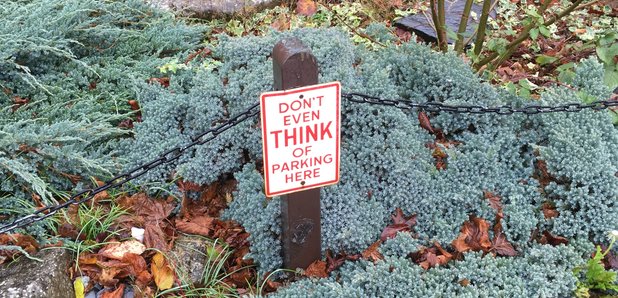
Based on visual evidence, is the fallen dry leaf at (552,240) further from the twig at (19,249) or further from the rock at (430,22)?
the twig at (19,249)

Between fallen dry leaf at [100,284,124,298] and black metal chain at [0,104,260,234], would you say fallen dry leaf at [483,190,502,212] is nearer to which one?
black metal chain at [0,104,260,234]

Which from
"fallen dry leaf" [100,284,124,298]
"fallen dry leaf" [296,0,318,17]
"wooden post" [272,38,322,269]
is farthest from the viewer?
"fallen dry leaf" [296,0,318,17]

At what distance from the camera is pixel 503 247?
8.38 feet

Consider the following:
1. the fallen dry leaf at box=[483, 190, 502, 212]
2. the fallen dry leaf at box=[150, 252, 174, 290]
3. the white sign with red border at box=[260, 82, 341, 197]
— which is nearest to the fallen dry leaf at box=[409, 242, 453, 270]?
the fallen dry leaf at box=[483, 190, 502, 212]

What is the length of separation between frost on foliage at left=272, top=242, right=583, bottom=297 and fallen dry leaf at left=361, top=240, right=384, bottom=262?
0.15 ft

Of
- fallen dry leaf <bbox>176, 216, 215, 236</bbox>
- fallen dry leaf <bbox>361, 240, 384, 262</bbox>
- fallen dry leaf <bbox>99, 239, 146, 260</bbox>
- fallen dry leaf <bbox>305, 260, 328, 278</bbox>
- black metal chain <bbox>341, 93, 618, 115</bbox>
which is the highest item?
black metal chain <bbox>341, 93, 618, 115</bbox>

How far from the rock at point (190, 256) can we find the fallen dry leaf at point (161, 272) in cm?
4

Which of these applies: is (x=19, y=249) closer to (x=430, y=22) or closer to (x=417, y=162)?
(x=417, y=162)

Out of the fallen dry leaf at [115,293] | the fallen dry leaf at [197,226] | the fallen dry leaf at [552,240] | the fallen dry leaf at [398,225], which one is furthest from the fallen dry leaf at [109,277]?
the fallen dry leaf at [552,240]

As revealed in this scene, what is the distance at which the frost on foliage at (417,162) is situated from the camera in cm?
252

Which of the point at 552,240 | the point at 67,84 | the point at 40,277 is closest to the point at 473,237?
the point at 552,240

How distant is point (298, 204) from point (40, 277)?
3.68 ft

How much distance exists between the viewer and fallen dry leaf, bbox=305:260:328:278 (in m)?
2.52

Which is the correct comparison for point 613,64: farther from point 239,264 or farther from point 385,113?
point 239,264
